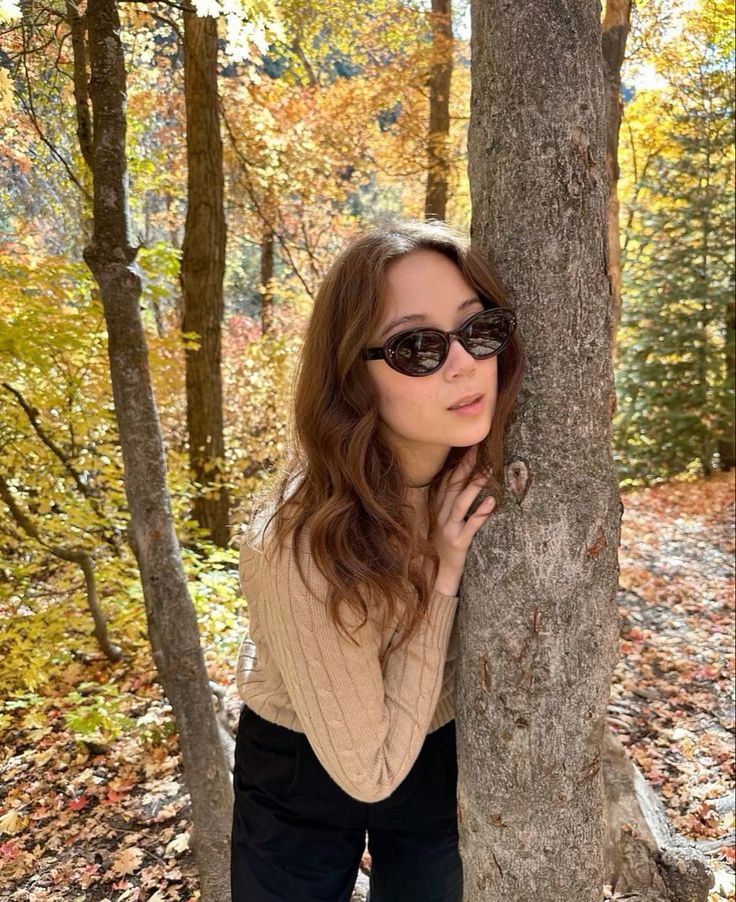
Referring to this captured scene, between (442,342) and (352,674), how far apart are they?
2.48 feet

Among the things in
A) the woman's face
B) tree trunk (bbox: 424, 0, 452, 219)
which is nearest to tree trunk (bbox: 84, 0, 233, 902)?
the woman's face

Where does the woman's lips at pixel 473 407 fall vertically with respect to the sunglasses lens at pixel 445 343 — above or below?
below

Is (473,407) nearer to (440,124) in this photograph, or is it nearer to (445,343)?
(445,343)

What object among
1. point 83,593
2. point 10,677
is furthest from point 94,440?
point 10,677

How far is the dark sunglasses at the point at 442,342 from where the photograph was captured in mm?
1343

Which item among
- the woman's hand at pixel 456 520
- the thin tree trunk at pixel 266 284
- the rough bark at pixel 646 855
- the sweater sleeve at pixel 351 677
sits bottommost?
the rough bark at pixel 646 855

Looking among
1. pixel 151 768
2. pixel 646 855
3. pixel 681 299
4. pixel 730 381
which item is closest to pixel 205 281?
pixel 151 768

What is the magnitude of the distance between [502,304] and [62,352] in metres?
2.88

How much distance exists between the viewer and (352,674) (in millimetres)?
1470

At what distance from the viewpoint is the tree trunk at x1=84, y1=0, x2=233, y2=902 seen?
7.22 ft

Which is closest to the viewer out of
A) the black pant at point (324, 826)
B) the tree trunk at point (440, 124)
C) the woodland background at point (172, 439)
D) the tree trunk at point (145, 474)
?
the black pant at point (324, 826)

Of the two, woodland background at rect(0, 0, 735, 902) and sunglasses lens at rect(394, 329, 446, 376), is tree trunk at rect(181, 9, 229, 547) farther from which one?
sunglasses lens at rect(394, 329, 446, 376)

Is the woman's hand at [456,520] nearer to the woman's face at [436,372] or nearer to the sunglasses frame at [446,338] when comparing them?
the woman's face at [436,372]

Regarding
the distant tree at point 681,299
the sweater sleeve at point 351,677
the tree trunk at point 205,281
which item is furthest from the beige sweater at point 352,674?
the distant tree at point 681,299
